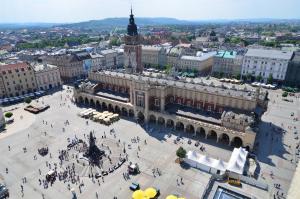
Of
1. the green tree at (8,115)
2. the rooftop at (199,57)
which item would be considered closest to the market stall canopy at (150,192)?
the green tree at (8,115)

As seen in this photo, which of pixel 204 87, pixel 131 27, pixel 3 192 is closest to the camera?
pixel 3 192

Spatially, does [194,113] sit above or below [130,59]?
below

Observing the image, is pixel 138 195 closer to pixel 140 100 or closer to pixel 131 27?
pixel 140 100

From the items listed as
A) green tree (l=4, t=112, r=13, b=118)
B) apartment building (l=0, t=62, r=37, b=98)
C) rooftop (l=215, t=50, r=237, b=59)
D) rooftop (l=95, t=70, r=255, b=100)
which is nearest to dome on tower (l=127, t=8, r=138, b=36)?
rooftop (l=95, t=70, r=255, b=100)

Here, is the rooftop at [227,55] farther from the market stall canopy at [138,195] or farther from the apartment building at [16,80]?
the market stall canopy at [138,195]

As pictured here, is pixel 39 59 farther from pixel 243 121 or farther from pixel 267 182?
pixel 267 182

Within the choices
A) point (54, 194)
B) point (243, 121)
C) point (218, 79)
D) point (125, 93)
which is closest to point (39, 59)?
point (125, 93)

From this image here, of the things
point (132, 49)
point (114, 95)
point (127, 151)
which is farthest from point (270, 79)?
point (127, 151)
